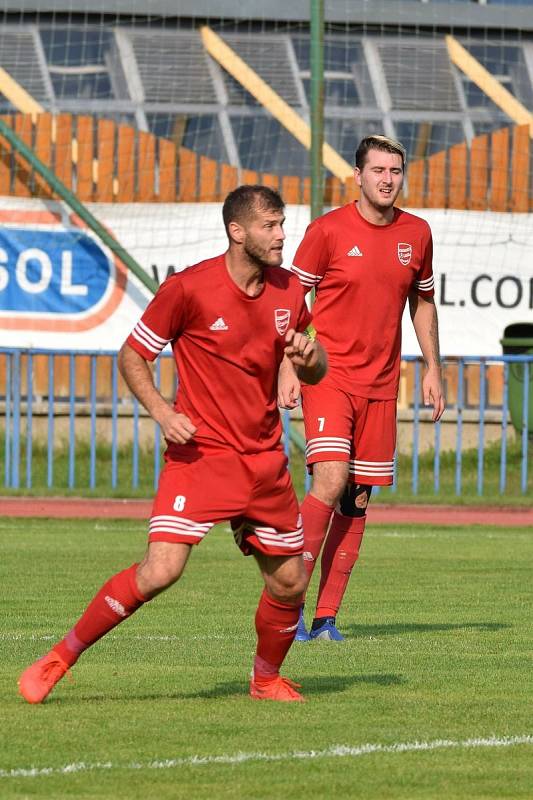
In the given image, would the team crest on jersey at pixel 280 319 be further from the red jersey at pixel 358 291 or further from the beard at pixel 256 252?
the red jersey at pixel 358 291

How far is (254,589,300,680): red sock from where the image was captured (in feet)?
23.6

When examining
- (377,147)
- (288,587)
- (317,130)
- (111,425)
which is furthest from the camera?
(317,130)

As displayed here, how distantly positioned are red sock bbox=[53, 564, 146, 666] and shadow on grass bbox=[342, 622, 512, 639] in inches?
102

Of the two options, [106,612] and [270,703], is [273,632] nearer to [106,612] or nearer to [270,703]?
[270,703]

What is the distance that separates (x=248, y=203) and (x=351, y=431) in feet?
7.95

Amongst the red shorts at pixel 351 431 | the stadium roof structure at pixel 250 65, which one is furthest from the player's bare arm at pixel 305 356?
the stadium roof structure at pixel 250 65

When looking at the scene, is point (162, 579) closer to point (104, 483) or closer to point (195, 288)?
point (195, 288)

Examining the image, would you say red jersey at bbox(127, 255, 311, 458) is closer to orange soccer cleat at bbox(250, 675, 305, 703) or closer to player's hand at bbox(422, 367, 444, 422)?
orange soccer cleat at bbox(250, 675, 305, 703)

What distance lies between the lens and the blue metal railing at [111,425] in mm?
18656

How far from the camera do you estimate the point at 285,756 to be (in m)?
6.02

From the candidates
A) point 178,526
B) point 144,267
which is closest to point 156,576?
point 178,526

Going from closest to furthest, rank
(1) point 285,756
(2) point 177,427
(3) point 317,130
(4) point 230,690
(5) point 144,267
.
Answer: (1) point 285,756 < (2) point 177,427 < (4) point 230,690 < (3) point 317,130 < (5) point 144,267

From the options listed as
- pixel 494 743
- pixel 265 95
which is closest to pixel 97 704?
pixel 494 743

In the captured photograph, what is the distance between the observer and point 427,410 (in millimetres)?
20016
